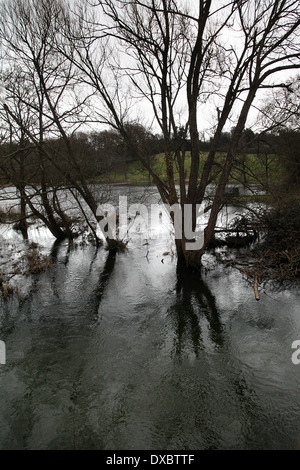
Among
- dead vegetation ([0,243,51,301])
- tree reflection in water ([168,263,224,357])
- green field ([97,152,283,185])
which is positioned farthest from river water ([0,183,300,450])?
green field ([97,152,283,185])

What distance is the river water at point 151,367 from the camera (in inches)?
157

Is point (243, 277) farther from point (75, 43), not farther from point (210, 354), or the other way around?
point (75, 43)

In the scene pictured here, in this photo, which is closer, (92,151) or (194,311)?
(194,311)

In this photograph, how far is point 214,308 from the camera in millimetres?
7527

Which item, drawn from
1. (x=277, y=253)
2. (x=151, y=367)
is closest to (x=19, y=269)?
(x=151, y=367)

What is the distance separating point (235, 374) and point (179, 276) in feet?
15.6

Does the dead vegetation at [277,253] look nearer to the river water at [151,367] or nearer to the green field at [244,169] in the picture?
the river water at [151,367]

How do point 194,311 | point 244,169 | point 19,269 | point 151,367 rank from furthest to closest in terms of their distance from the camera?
1. point 244,169
2. point 19,269
3. point 194,311
4. point 151,367

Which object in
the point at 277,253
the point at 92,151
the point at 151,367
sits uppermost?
the point at 92,151

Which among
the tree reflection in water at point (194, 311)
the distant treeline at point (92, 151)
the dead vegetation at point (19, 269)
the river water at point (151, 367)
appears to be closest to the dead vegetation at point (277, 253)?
the river water at point (151, 367)

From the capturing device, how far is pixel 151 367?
5.27 meters

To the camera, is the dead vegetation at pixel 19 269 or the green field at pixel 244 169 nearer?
the dead vegetation at pixel 19 269

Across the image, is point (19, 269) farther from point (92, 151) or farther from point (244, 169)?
point (244, 169)
